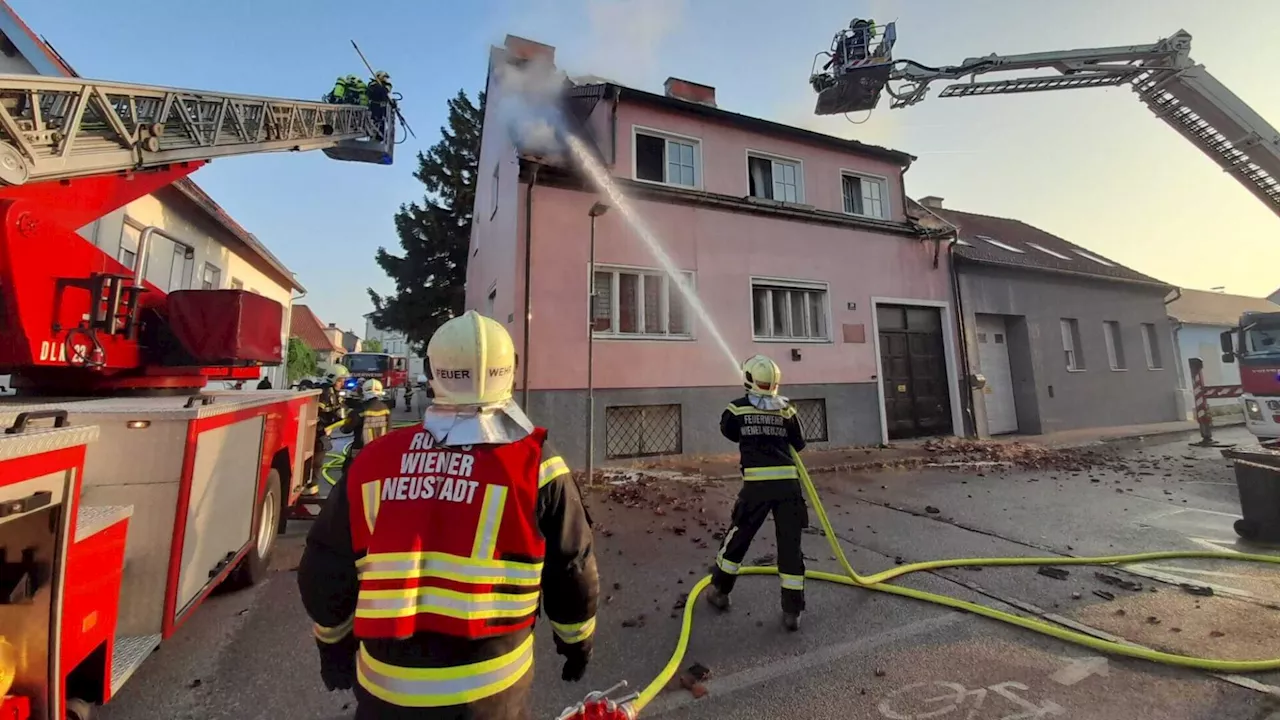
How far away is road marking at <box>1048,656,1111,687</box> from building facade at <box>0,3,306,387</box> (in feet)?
19.7

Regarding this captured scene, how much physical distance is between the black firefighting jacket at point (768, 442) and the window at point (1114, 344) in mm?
17518

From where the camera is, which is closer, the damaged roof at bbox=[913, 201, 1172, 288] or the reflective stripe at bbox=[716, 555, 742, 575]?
the reflective stripe at bbox=[716, 555, 742, 575]

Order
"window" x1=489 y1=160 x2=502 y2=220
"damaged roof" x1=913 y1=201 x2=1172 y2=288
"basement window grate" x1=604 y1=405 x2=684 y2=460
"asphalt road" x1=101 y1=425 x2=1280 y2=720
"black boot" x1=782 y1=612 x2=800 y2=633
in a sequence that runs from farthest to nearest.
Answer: "damaged roof" x1=913 y1=201 x2=1172 y2=288 < "window" x1=489 y1=160 x2=502 y2=220 < "basement window grate" x1=604 y1=405 x2=684 y2=460 < "black boot" x1=782 y1=612 x2=800 y2=633 < "asphalt road" x1=101 y1=425 x2=1280 y2=720

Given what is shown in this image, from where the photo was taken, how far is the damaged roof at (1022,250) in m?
14.1

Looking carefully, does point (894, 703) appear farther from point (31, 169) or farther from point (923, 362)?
point (923, 362)

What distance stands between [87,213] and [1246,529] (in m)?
10.4

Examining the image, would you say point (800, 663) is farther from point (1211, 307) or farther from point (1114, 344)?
point (1211, 307)

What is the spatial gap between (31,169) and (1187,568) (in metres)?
8.82

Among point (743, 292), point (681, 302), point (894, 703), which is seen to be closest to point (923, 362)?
point (743, 292)

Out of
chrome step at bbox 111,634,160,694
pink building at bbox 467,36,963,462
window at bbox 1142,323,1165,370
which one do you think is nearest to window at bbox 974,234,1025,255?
window at bbox 1142,323,1165,370

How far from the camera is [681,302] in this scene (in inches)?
396

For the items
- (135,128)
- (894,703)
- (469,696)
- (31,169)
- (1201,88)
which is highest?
(1201,88)

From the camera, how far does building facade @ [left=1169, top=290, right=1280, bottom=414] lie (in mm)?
17938

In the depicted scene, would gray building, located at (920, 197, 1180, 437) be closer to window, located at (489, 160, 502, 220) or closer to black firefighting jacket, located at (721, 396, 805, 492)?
black firefighting jacket, located at (721, 396, 805, 492)
